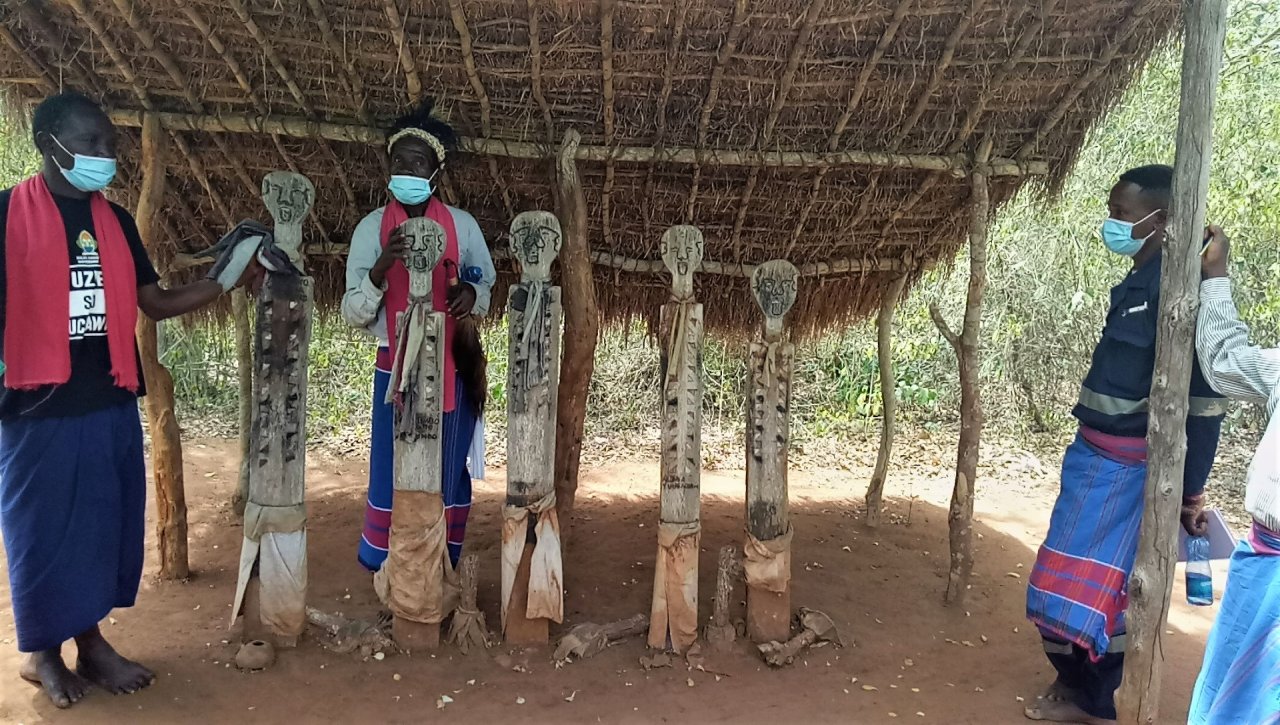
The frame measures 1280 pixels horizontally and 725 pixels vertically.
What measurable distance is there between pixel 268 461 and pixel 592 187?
6.25 feet

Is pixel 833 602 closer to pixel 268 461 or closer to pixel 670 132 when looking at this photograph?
pixel 670 132

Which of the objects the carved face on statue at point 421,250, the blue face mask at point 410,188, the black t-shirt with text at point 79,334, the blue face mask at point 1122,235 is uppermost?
the blue face mask at point 410,188

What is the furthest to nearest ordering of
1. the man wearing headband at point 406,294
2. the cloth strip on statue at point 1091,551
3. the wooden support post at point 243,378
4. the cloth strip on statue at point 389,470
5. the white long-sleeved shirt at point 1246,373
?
the wooden support post at point 243,378, the cloth strip on statue at point 389,470, the man wearing headband at point 406,294, the cloth strip on statue at point 1091,551, the white long-sleeved shirt at point 1246,373

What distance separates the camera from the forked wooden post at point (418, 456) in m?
2.88

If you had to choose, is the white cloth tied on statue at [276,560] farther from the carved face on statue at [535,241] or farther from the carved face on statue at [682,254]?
the carved face on statue at [682,254]

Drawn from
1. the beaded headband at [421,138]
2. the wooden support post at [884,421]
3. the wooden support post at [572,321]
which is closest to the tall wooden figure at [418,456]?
the beaded headband at [421,138]

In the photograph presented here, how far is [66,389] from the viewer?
99.4 inches

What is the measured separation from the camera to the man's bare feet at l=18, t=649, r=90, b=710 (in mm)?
2629

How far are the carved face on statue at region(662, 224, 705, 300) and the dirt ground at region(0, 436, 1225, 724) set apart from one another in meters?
1.53

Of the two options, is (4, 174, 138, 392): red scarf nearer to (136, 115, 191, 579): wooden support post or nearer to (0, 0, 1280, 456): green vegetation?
(136, 115, 191, 579): wooden support post

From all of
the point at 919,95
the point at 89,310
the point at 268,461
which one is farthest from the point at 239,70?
the point at 919,95

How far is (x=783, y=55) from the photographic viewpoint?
3029 millimetres

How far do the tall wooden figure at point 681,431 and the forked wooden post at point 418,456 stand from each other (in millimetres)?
886

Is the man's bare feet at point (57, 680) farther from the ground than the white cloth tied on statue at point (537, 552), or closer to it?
closer to it
